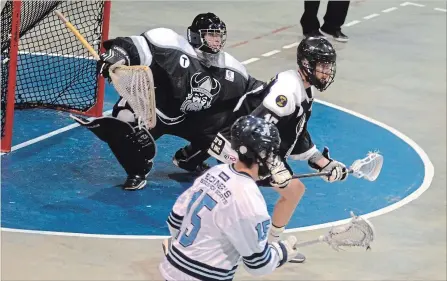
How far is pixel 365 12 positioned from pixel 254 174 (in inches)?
381

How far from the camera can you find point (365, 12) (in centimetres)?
1466

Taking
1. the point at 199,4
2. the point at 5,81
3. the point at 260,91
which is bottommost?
the point at 199,4

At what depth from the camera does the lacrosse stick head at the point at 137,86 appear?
780 cm

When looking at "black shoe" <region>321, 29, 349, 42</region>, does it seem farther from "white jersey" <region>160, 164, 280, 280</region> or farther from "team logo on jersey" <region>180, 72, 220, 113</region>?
"white jersey" <region>160, 164, 280, 280</region>

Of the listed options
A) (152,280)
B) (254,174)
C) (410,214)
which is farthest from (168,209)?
(254,174)

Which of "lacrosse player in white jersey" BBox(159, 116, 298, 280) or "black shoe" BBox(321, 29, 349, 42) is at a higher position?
"lacrosse player in white jersey" BBox(159, 116, 298, 280)

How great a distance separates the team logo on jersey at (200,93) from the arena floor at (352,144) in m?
0.89

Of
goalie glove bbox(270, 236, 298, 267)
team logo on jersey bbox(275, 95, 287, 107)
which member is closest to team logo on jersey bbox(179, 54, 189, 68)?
team logo on jersey bbox(275, 95, 287, 107)

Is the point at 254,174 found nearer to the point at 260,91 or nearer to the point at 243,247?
the point at 243,247

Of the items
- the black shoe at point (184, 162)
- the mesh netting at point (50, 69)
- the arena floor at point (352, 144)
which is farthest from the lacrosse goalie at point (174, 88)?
the mesh netting at point (50, 69)

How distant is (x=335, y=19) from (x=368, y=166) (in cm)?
585

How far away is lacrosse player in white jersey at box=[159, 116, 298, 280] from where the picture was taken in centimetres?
519

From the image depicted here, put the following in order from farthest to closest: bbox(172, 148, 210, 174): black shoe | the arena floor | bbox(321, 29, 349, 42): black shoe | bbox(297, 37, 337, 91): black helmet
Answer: bbox(321, 29, 349, 42): black shoe → bbox(172, 148, 210, 174): black shoe → the arena floor → bbox(297, 37, 337, 91): black helmet

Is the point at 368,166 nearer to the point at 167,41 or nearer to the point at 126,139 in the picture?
the point at 167,41
